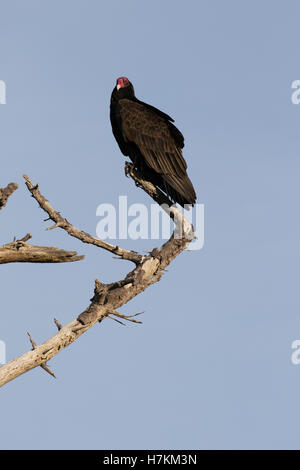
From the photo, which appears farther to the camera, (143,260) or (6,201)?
(143,260)

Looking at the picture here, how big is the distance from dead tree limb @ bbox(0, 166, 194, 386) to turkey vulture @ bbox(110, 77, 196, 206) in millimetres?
207

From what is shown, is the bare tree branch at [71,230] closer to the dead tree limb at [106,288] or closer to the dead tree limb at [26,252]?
the dead tree limb at [106,288]

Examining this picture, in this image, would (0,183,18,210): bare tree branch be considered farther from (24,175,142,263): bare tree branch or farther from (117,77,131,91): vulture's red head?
(117,77,131,91): vulture's red head

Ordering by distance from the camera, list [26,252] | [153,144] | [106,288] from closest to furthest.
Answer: [26,252], [106,288], [153,144]

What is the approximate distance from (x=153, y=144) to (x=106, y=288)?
9.26 ft

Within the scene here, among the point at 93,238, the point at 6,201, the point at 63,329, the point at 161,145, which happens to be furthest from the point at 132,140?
the point at 63,329

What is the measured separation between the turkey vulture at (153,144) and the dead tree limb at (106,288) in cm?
21

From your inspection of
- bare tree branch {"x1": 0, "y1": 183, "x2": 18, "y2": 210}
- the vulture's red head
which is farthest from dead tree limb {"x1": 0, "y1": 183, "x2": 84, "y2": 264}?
the vulture's red head

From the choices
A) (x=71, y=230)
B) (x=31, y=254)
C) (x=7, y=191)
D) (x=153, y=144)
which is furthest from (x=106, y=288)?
(x=153, y=144)

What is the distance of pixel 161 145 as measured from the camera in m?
10.8

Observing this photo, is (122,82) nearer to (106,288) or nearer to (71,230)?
(71,230)

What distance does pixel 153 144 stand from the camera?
35.3 ft
